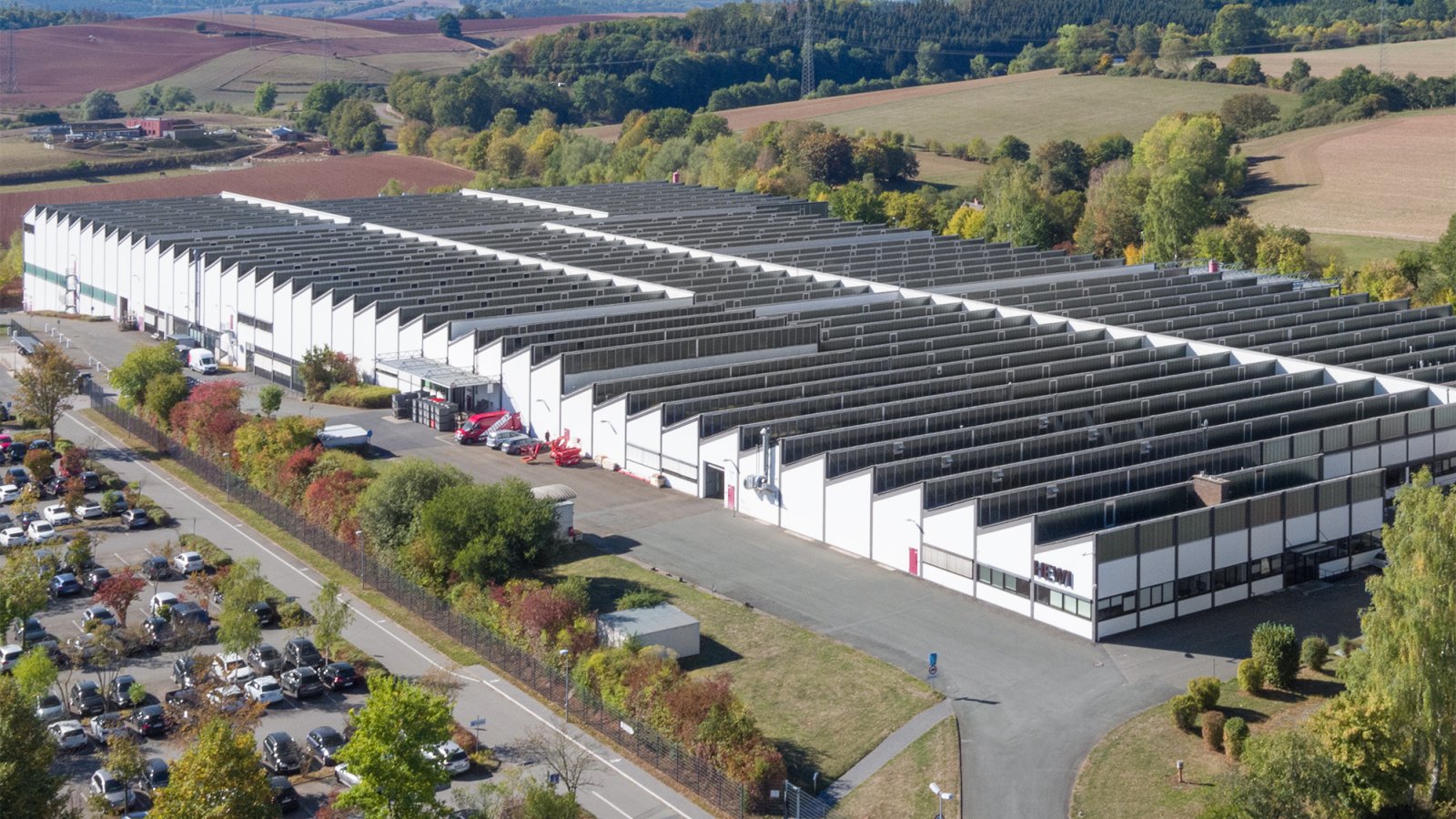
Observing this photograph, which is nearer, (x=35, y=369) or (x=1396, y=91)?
(x=35, y=369)

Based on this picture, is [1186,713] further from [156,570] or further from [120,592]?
[156,570]

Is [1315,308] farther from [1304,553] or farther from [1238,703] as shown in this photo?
[1238,703]

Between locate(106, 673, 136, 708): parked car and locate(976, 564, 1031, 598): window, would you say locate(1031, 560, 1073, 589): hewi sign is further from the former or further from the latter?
locate(106, 673, 136, 708): parked car

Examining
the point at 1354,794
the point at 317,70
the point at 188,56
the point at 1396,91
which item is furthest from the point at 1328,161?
the point at 188,56

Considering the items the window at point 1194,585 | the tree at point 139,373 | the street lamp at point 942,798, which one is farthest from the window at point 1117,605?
the tree at point 139,373

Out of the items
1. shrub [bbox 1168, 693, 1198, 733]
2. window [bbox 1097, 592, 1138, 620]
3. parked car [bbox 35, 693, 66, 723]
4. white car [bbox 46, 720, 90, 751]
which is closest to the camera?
white car [bbox 46, 720, 90, 751]

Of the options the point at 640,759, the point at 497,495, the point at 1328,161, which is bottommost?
the point at 640,759

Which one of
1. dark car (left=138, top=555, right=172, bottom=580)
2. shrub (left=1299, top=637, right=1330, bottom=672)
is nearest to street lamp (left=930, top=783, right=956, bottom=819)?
shrub (left=1299, top=637, right=1330, bottom=672)
